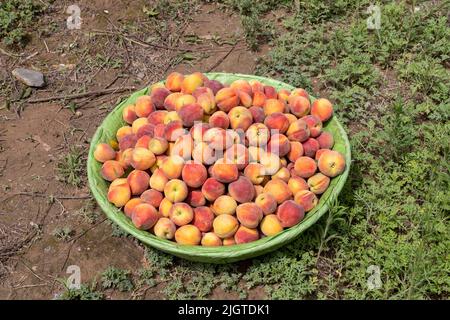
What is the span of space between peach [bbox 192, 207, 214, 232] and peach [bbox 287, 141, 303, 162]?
60 centimetres

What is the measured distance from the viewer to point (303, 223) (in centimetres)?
274

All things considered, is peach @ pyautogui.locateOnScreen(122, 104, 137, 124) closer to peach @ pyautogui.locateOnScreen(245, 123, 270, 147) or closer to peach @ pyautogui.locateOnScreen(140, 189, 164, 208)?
peach @ pyautogui.locateOnScreen(140, 189, 164, 208)

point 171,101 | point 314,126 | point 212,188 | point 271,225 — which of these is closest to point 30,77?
point 171,101

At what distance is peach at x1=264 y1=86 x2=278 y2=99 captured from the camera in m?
3.25

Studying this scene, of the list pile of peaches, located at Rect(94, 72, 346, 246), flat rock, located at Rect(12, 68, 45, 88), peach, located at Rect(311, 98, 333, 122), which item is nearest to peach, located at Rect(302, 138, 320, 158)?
pile of peaches, located at Rect(94, 72, 346, 246)

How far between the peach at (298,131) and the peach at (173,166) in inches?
26.6

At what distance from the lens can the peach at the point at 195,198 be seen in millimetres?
2854

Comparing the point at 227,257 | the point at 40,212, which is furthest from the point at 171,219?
the point at 40,212

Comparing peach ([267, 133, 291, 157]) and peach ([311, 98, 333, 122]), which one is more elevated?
peach ([311, 98, 333, 122])

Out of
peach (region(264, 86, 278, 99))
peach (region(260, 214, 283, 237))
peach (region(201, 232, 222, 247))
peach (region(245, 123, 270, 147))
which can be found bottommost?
peach (region(201, 232, 222, 247))

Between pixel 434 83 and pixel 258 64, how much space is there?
142cm

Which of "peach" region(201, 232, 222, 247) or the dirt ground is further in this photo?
the dirt ground

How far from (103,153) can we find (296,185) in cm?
116
